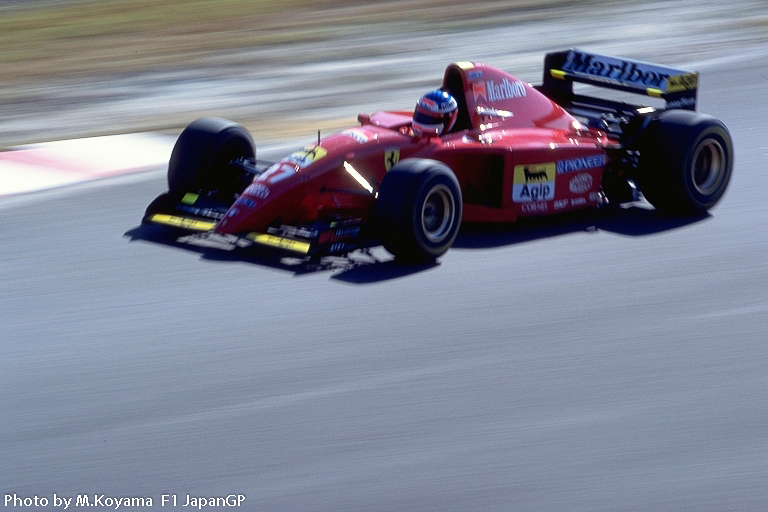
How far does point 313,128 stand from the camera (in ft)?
37.3

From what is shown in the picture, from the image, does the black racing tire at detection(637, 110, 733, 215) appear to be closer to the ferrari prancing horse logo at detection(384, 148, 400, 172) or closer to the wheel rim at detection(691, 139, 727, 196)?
the wheel rim at detection(691, 139, 727, 196)

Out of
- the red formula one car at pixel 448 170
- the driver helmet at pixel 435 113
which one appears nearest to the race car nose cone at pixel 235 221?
the red formula one car at pixel 448 170

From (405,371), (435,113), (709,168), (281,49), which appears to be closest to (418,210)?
(435,113)

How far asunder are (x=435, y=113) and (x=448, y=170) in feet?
2.34

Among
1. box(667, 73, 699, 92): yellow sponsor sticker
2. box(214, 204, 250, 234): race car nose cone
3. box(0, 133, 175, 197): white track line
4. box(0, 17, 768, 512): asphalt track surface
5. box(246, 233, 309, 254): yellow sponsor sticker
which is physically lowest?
box(0, 17, 768, 512): asphalt track surface

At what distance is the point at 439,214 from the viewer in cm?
691

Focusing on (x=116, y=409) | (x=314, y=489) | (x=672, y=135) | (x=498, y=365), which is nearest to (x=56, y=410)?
(x=116, y=409)

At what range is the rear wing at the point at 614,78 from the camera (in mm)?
8414

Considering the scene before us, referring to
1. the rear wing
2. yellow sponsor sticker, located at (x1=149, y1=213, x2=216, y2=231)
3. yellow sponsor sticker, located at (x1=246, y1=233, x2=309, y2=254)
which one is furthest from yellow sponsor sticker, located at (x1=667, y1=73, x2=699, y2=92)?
yellow sponsor sticker, located at (x1=149, y1=213, x2=216, y2=231)

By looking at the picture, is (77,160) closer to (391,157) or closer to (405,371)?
(391,157)

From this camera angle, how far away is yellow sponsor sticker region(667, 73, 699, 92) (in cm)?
838

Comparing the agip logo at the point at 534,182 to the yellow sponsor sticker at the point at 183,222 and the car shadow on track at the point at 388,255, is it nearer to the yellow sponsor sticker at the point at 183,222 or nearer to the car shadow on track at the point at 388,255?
the car shadow on track at the point at 388,255

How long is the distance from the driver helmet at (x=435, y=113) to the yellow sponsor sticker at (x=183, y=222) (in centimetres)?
152

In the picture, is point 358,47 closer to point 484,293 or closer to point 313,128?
point 313,128
